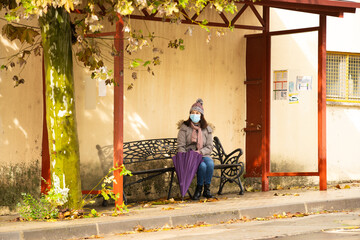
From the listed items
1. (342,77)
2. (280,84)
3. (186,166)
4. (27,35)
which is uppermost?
(27,35)

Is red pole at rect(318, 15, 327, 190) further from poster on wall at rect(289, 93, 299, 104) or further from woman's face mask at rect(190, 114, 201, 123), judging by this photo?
woman's face mask at rect(190, 114, 201, 123)

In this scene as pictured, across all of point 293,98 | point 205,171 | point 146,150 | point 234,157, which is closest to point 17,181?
point 146,150

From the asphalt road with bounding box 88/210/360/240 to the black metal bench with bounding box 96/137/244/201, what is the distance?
8.29 feet

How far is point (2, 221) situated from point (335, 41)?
292 inches

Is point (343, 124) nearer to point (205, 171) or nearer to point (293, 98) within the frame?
point (293, 98)

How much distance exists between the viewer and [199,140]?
12.1 metres

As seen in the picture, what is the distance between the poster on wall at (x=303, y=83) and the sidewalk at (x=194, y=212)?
1.90m

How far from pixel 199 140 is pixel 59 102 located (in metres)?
2.95

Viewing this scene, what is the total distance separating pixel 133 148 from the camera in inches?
484

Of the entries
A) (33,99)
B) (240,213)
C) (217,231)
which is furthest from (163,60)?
(217,231)

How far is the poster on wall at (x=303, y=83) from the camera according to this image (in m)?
13.5

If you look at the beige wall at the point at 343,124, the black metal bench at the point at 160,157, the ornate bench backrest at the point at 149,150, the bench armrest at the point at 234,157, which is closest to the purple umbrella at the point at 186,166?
the black metal bench at the point at 160,157

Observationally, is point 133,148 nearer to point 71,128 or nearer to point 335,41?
point 71,128

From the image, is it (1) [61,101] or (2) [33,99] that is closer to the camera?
(1) [61,101]
